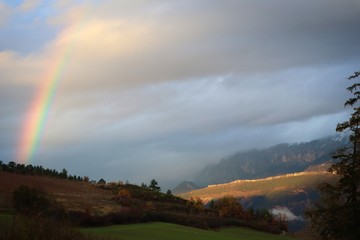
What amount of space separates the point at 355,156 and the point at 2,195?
59.5 meters

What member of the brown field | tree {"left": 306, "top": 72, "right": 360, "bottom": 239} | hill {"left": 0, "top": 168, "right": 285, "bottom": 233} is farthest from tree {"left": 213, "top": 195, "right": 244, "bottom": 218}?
tree {"left": 306, "top": 72, "right": 360, "bottom": 239}

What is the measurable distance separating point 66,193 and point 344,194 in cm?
7951

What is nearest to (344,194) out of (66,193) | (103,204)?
(103,204)

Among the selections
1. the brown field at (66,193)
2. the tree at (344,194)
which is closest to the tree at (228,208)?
the brown field at (66,193)

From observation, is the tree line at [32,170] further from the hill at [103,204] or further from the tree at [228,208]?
the tree at [228,208]

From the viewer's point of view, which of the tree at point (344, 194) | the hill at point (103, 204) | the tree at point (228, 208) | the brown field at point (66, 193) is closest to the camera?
the tree at point (344, 194)

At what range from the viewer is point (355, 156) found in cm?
4000

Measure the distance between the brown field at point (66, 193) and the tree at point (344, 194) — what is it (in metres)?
49.0

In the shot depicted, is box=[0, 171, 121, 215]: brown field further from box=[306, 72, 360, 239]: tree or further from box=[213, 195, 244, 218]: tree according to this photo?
box=[306, 72, 360, 239]: tree

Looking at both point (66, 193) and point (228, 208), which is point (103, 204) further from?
point (228, 208)

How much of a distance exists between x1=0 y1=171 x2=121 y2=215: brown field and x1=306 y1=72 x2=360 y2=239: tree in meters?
49.0

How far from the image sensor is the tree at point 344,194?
127 feet

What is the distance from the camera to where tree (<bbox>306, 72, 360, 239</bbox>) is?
127ft

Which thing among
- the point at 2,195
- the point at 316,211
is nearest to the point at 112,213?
the point at 2,195
